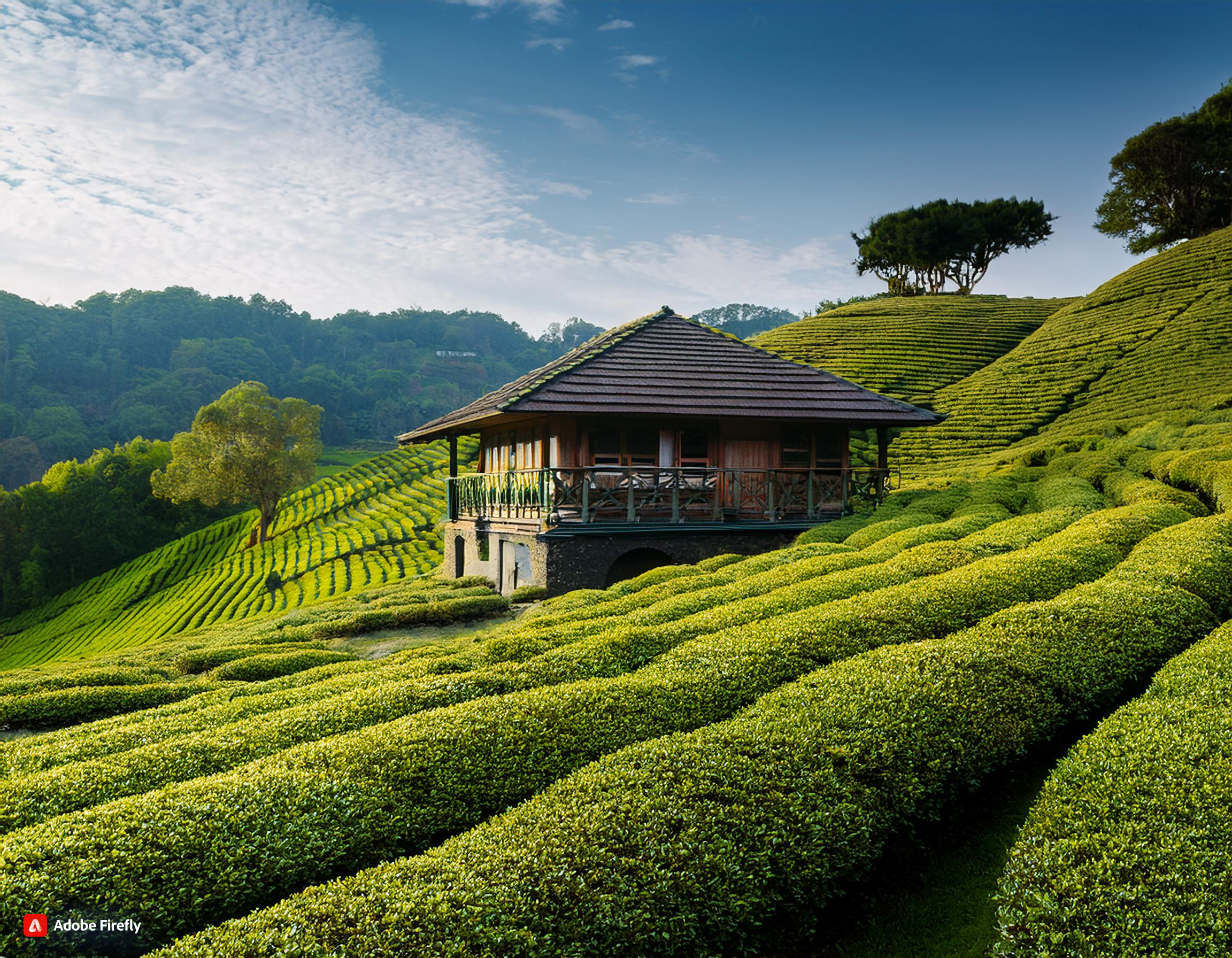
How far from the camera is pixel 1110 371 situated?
133 feet

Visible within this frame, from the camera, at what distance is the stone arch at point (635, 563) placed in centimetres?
2123

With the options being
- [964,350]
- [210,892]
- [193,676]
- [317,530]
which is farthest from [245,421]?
[210,892]

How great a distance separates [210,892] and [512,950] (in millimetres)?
2329

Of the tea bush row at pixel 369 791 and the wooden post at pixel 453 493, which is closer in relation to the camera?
the tea bush row at pixel 369 791

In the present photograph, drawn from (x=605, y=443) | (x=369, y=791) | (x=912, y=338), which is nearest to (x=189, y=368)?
(x=912, y=338)

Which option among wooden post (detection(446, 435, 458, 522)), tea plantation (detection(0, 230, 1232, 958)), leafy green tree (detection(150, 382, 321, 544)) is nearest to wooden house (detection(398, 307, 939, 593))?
wooden post (detection(446, 435, 458, 522))

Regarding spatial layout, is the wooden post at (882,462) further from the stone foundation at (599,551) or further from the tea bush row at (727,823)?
the tea bush row at (727,823)

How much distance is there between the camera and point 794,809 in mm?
5605

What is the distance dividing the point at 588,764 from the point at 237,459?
202 ft

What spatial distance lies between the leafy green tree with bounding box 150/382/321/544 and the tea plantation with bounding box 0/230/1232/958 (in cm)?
4863

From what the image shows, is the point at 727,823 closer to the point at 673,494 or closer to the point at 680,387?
the point at 673,494

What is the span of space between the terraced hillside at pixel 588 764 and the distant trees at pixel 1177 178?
62108mm

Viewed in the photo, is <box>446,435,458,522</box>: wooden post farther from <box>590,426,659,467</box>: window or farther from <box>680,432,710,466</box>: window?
<box>680,432,710,466</box>: window

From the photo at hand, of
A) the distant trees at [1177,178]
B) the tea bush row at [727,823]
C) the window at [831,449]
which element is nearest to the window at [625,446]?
the window at [831,449]
